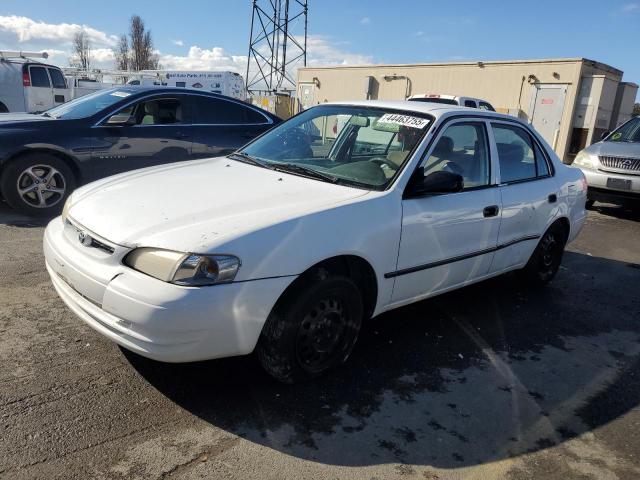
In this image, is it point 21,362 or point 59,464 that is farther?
point 21,362

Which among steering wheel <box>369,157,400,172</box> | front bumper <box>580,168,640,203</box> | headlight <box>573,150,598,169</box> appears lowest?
front bumper <box>580,168,640,203</box>

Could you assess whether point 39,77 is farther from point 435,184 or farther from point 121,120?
point 435,184

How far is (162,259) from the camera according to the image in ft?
8.16

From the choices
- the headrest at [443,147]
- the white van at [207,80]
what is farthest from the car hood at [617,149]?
the white van at [207,80]

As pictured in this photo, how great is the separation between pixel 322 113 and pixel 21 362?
9.21 ft

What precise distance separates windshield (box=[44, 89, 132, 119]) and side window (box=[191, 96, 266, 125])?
88cm

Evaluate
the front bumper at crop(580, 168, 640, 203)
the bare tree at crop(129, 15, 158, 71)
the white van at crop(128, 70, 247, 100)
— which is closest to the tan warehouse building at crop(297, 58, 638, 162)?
the front bumper at crop(580, 168, 640, 203)

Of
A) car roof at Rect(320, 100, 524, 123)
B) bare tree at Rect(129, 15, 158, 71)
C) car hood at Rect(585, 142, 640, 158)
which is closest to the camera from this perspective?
car roof at Rect(320, 100, 524, 123)

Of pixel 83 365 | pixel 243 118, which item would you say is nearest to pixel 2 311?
pixel 83 365

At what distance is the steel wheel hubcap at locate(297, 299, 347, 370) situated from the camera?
2934mm

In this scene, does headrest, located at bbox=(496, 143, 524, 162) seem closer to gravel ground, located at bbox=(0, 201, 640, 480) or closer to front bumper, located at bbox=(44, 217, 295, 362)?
gravel ground, located at bbox=(0, 201, 640, 480)

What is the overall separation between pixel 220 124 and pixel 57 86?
464 inches

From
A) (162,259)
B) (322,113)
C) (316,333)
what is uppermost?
(322,113)

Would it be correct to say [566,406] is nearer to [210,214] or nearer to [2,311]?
[210,214]
